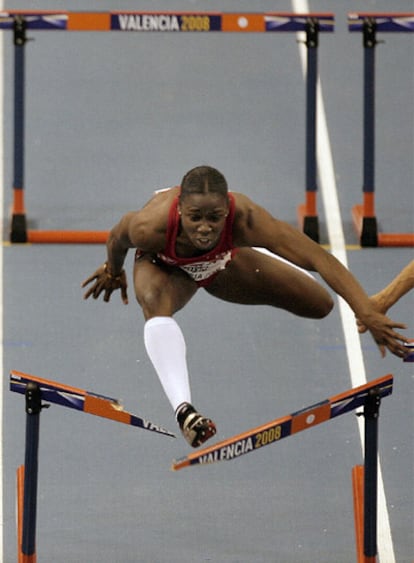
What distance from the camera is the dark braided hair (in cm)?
832

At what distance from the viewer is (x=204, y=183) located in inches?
328

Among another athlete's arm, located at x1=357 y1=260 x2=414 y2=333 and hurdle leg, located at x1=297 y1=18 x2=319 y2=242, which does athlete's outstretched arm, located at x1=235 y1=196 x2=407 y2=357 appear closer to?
another athlete's arm, located at x1=357 y1=260 x2=414 y2=333

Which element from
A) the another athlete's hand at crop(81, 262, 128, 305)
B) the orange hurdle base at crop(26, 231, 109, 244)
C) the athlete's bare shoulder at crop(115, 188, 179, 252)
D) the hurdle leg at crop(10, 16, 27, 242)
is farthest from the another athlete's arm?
the hurdle leg at crop(10, 16, 27, 242)

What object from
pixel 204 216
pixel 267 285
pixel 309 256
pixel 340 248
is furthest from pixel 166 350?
pixel 340 248

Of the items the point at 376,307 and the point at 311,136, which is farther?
the point at 311,136

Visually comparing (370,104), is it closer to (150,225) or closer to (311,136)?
(311,136)

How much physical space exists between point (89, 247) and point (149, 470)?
3.30 metres

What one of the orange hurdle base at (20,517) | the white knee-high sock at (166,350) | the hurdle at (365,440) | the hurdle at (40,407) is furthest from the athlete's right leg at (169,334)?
the orange hurdle base at (20,517)

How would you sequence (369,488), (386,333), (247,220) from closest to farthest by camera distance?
(386,333), (369,488), (247,220)

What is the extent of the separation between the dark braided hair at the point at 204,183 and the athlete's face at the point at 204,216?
2 cm

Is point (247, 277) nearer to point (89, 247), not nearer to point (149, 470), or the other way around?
point (149, 470)

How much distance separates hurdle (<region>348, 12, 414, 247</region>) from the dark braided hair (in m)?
4.66

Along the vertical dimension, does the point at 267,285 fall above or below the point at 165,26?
below

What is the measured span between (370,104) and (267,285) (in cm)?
378
